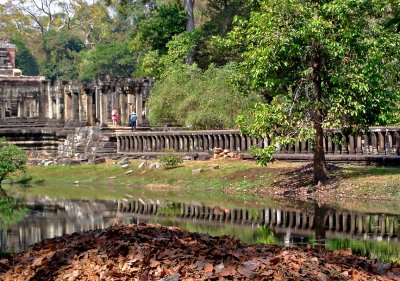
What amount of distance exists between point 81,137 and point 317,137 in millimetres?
26054

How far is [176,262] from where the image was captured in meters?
12.9

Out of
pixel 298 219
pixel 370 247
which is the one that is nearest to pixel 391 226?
pixel 298 219

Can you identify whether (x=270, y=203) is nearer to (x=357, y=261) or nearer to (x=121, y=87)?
(x=357, y=261)

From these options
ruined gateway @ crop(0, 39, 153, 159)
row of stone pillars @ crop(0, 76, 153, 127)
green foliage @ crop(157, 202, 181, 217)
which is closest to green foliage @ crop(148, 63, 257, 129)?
ruined gateway @ crop(0, 39, 153, 159)

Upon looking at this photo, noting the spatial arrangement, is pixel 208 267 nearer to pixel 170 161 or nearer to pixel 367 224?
pixel 367 224

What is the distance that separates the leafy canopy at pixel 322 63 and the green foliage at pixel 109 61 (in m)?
67.4

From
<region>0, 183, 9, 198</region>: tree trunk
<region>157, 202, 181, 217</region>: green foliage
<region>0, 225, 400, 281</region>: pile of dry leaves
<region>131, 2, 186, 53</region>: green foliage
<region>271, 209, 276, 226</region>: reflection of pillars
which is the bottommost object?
<region>0, 183, 9, 198</region>: tree trunk

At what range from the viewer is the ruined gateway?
2109 inches

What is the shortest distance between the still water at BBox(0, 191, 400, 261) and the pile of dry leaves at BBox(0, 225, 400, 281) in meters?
3.49

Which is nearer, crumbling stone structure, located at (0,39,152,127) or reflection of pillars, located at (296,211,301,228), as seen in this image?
reflection of pillars, located at (296,211,301,228)

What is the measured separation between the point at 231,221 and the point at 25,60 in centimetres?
10296

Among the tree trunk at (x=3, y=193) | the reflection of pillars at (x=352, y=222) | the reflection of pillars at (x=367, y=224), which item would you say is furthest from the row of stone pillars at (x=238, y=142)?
the tree trunk at (x=3, y=193)

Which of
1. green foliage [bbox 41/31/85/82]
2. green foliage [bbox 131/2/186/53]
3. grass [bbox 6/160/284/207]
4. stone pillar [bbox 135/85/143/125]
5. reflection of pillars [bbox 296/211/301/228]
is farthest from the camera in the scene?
green foliage [bbox 41/31/85/82]

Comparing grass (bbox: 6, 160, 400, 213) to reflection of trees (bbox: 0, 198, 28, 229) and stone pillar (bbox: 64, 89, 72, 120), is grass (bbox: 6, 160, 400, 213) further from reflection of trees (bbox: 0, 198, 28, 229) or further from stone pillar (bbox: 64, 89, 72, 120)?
stone pillar (bbox: 64, 89, 72, 120)
